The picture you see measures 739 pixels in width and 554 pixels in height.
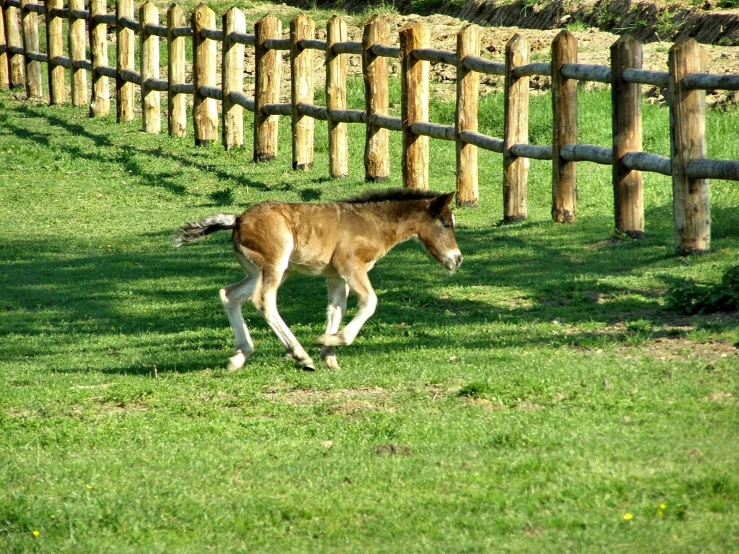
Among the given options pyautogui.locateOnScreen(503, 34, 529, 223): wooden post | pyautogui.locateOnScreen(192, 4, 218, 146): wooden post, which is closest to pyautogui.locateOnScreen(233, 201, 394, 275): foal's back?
pyautogui.locateOnScreen(503, 34, 529, 223): wooden post

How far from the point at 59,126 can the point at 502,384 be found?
17.7 m

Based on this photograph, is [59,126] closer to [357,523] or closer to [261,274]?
[261,274]

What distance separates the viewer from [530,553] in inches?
187

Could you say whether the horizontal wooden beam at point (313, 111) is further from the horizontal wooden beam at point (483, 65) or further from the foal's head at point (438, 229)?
the foal's head at point (438, 229)

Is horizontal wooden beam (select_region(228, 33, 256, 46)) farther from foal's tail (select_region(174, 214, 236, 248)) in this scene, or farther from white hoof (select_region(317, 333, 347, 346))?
white hoof (select_region(317, 333, 347, 346))

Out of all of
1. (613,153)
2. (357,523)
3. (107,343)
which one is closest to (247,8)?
(613,153)

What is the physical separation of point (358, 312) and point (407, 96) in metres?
7.77

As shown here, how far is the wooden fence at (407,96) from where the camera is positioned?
1075cm

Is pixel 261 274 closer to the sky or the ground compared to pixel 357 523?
closer to the sky

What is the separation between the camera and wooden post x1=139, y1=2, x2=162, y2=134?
21812mm

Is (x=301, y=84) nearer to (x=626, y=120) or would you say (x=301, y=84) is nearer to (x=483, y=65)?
(x=483, y=65)

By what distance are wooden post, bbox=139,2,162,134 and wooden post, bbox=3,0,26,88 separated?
23.3 ft

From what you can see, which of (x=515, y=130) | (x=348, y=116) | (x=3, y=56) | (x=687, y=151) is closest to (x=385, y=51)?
(x=348, y=116)

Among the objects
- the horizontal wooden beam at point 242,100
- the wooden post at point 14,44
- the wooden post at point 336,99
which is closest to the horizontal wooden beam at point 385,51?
the wooden post at point 336,99
